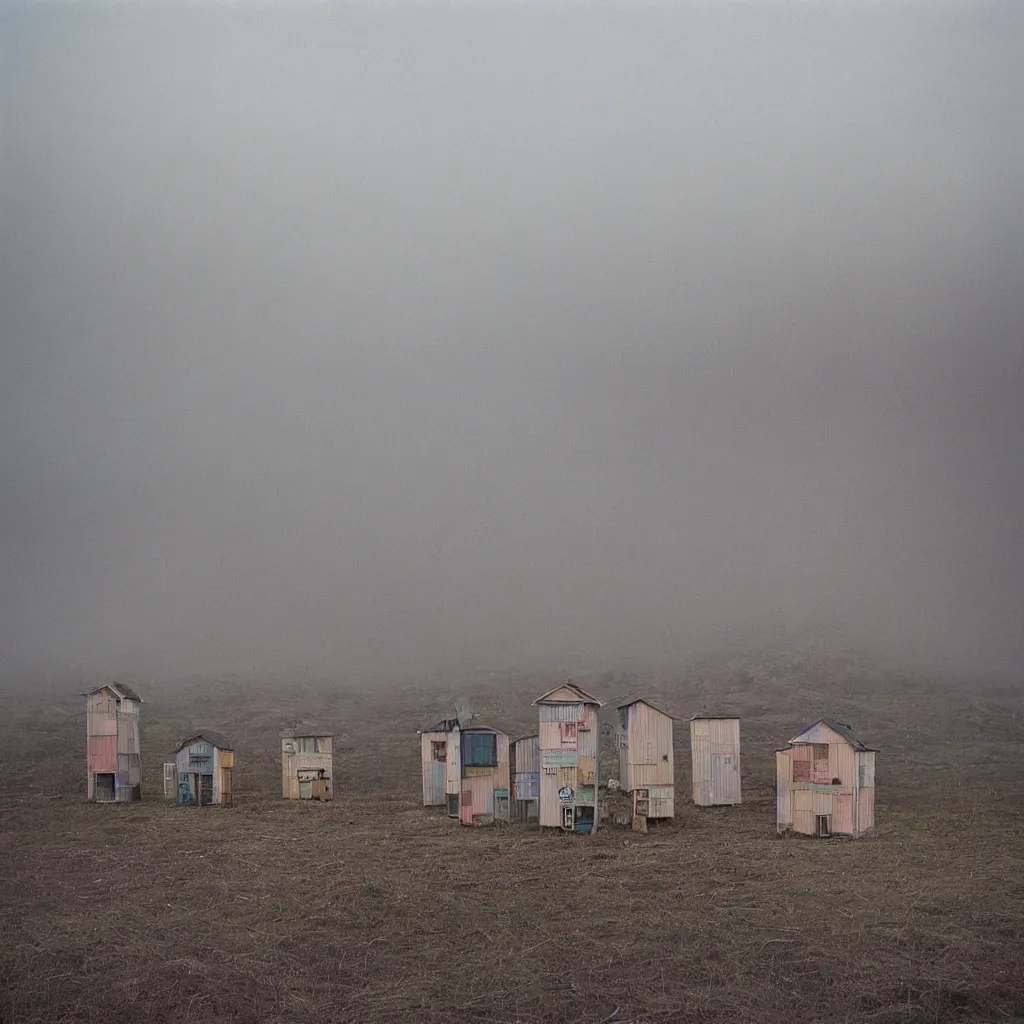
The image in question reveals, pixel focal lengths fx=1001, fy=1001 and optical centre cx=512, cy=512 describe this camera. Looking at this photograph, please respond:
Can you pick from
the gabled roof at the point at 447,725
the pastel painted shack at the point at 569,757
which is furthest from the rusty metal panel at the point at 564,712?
the gabled roof at the point at 447,725

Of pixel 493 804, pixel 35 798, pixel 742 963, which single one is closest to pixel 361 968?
pixel 742 963

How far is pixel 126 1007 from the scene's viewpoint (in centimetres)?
1345

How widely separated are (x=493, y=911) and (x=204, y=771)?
1294 cm

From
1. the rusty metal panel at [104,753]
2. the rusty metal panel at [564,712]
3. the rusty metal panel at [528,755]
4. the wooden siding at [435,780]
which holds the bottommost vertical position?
the wooden siding at [435,780]

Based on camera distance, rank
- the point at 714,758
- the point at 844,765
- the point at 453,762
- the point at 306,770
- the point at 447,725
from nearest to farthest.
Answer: the point at 844,765
the point at 453,762
the point at 447,725
the point at 714,758
the point at 306,770

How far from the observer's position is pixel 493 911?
55.7 ft

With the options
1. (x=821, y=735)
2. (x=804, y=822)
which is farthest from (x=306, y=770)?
(x=821, y=735)

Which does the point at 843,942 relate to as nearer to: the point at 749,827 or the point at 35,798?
the point at 749,827

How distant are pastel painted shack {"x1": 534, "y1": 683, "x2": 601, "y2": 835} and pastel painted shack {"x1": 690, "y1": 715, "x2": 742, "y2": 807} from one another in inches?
190

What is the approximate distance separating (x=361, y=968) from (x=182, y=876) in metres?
6.31

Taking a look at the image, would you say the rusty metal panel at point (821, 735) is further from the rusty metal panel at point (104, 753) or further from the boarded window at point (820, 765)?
the rusty metal panel at point (104, 753)

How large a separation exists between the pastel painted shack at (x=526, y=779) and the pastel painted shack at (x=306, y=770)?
6.00 m

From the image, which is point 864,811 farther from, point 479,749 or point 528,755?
point 479,749

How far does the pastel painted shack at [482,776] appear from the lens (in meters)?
24.8
